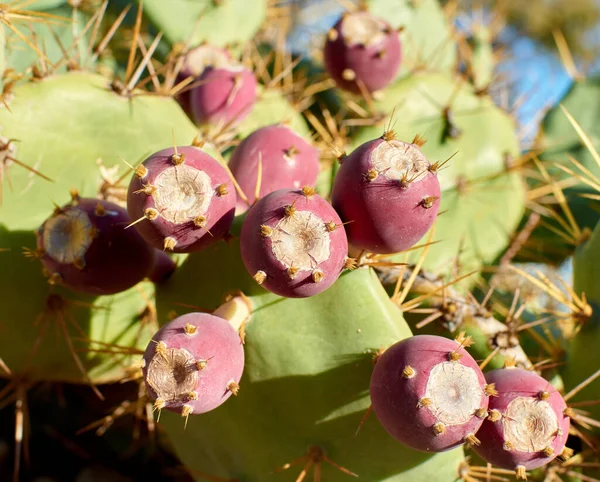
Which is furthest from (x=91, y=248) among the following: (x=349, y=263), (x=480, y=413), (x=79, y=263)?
(x=480, y=413)

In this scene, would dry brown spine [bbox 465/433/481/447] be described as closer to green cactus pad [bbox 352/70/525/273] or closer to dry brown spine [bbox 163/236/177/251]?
dry brown spine [bbox 163/236/177/251]

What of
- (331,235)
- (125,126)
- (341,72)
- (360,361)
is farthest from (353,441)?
(341,72)

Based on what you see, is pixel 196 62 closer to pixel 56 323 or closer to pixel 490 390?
pixel 56 323

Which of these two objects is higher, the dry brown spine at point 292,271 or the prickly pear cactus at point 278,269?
the dry brown spine at point 292,271

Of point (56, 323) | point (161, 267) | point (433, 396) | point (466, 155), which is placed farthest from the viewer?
point (466, 155)

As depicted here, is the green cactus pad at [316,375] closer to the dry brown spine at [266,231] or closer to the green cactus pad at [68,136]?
the dry brown spine at [266,231]

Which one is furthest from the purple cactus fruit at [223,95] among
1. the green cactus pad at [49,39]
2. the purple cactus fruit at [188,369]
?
the purple cactus fruit at [188,369]
